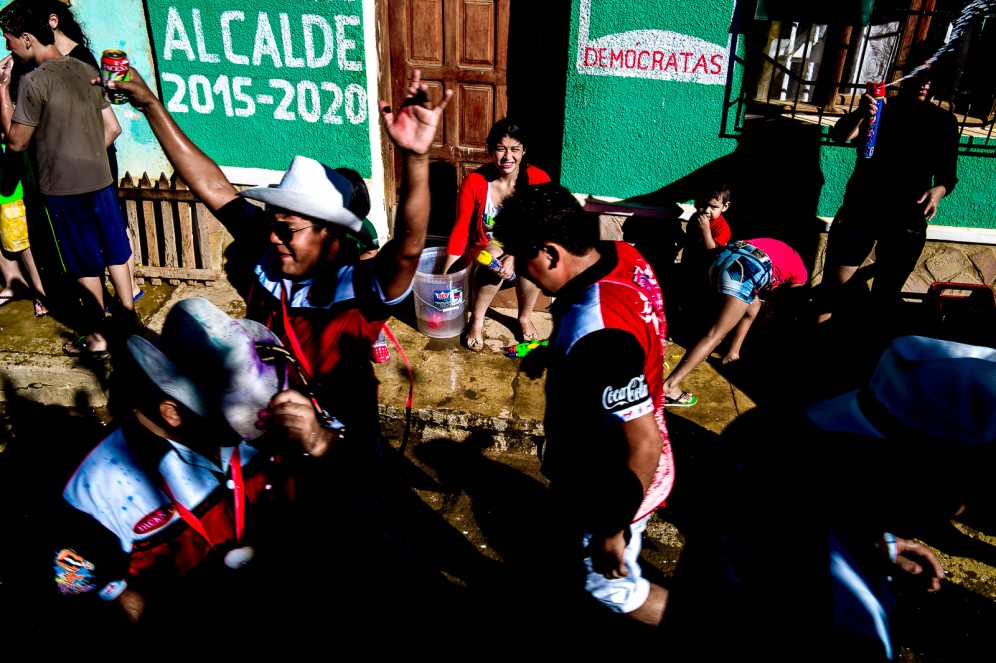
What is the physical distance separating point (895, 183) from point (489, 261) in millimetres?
3064

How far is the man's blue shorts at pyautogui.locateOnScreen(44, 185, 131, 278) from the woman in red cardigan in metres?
2.37

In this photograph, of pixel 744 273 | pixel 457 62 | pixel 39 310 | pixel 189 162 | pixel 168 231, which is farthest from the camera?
pixel 457 62

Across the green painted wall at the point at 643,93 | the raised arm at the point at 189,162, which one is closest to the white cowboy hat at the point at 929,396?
the raised arm at the point at 189,162

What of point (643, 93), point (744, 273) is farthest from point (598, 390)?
point (643, 93)

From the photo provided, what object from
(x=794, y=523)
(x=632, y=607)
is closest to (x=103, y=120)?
(x=632, y=607)

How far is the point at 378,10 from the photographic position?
228 inches

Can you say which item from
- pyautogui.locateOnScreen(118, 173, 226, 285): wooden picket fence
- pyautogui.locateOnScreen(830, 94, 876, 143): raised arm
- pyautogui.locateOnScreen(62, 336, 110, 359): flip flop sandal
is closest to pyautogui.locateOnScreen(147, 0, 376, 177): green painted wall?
pyautogui.locateOnScreen(118, 173, 226, 285): wooden picket fence

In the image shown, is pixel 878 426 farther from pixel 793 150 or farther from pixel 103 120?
pixel 103 120

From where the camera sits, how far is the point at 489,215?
511cm

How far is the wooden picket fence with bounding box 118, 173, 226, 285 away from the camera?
5.62 m

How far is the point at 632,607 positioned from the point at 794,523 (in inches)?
36.9

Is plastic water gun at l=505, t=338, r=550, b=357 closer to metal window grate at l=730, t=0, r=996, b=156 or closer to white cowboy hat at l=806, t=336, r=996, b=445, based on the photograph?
metal window grate at l=730, t=0, r=996, b=156

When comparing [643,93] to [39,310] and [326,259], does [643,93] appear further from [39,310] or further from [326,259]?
[39,310]

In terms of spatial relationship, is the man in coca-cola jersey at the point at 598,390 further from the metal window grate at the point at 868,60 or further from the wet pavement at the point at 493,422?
the metal window grate at the point at 868,60
